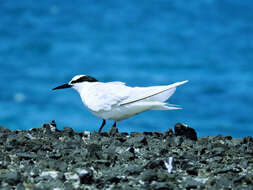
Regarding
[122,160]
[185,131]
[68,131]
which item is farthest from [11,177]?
[185,131]

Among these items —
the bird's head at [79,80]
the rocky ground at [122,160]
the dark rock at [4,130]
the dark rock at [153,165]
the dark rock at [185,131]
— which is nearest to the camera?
the rocky ground at [122,160]

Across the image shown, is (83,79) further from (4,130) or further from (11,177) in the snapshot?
(11,177)

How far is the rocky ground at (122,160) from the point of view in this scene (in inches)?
199

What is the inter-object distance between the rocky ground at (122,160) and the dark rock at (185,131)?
0.02m

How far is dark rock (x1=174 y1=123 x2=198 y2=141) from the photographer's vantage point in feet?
24.6

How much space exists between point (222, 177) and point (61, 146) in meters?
2.36

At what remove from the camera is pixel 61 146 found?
6.50 m

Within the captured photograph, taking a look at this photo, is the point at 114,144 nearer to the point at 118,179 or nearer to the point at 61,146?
the point at 61,146

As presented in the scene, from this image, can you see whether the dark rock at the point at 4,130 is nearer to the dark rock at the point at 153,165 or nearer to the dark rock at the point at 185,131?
the dark rock at the point at 185,131

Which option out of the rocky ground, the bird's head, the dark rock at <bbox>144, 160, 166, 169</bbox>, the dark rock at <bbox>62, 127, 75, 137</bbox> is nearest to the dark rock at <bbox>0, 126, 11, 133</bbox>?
the rocky ground

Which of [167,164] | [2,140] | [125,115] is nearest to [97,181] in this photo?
[167,164]

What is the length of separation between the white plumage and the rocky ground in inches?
23.3

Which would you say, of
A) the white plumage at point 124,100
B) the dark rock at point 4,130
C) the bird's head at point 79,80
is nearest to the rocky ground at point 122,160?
the dark rock at point 4,130

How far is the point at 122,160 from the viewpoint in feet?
19.3
